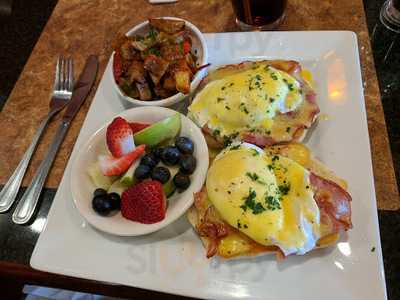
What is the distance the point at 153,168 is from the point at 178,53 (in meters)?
0.57

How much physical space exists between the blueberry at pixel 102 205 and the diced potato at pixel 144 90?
20.3 inches

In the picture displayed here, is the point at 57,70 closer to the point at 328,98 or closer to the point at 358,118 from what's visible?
the point at 328,98

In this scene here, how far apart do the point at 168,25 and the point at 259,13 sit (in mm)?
487

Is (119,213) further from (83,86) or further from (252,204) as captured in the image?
(83,86)

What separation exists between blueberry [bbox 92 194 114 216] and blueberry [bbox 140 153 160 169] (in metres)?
0.18

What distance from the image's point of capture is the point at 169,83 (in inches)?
63.5

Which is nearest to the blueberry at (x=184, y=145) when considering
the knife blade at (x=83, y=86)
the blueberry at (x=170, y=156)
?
the blueberry at (x=170, y=156)

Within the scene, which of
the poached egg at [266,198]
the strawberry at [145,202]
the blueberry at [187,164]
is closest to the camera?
the poached egg at [266,198]

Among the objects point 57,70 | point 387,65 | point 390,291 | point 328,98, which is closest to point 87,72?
point 57,70

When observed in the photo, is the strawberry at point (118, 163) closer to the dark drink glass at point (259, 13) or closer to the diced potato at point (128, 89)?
the diced potato at point (128, 89)

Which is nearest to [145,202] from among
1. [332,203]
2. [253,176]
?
[253,176]

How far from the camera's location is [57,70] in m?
2.00

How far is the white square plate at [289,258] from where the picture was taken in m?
1.17

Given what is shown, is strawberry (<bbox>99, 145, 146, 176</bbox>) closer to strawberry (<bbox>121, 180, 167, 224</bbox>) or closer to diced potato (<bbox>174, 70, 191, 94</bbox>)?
strawberry (<bbox>121, 180, 167, 224</bbox>)
